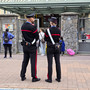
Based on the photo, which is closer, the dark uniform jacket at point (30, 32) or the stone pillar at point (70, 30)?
the dark uniform jacket at point (30, 32)

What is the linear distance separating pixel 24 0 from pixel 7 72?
12.2 meters

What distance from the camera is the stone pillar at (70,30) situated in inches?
494

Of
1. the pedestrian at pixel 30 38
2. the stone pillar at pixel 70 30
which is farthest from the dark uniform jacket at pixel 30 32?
the stone pillar at pixel 70 30

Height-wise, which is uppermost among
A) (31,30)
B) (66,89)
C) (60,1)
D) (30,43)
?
(60,1)

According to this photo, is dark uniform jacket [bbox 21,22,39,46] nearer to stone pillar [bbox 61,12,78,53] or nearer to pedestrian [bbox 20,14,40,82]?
pedestrian [bbox 20,14,40,82]

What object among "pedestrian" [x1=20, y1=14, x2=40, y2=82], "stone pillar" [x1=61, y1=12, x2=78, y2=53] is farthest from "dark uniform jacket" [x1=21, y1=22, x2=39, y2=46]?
"stone pillar" [x1=61, y1=12, x2=78, y2=53]

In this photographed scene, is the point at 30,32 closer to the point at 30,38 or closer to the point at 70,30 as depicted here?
the point at 30,38

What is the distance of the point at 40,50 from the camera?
12688mm

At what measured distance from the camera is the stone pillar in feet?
41.2

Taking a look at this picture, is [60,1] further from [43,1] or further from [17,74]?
[17,74]

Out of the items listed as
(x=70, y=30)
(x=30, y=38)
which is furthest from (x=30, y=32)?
(x=70, y=30)

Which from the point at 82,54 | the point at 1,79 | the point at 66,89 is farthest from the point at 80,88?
the point at 82,54

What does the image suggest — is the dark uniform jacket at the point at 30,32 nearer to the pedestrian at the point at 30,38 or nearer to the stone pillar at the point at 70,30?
the pedestrian at the point at 30,38

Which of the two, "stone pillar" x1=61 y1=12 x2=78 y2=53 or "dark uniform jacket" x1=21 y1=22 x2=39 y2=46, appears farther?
"stone pillar" x1=61 y1=12 x2=78 y2=53
